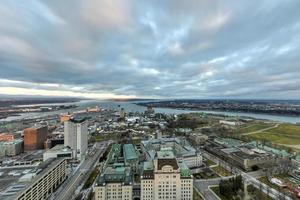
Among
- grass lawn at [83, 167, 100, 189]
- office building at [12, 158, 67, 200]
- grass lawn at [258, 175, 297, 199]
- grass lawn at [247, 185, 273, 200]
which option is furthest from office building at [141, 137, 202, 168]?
office building at [12, 158, 67, 200]

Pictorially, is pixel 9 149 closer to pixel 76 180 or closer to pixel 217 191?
pixel 76 180

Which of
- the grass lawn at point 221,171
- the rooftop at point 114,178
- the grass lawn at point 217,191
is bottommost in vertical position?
the grass lawn at point 217,191

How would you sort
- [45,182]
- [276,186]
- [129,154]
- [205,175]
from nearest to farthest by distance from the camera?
[45,182] → [276,186] → [205,175] → [129,154]

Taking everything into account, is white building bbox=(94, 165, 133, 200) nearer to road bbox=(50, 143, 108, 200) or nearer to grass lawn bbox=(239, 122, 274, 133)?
road bbox=(50, 143, 108, 200)

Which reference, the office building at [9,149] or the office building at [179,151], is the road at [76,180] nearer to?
the office building at [179,151]

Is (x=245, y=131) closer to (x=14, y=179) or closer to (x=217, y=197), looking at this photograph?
(x=217, y=197)

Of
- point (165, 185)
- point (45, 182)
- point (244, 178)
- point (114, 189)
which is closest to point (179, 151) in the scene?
point (244, 178)

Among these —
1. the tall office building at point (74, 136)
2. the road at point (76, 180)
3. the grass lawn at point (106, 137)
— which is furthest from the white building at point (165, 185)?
the grass lawn at point (106, 137)
